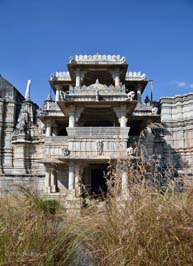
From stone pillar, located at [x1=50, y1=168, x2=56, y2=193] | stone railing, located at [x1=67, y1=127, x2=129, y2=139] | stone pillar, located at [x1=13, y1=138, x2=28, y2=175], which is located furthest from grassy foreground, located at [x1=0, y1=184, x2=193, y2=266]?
stone pillar, located at [x1=13, y1=138, x2=28, y2=175]

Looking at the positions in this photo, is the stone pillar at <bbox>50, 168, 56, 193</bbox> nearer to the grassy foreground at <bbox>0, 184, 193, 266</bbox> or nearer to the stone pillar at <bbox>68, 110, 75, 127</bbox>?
the stone pillar at <bbox>68, 110, 75, 127</bbox>

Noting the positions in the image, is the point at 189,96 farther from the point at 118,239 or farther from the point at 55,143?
the point at 118,239

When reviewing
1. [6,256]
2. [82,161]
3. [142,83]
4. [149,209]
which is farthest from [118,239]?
[142,83]

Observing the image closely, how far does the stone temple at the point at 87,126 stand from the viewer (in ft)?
43.1

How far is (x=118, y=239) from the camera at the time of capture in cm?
274

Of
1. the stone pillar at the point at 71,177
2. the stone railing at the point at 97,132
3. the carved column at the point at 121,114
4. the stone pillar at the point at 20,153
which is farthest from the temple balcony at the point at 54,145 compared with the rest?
the stone pillar at the point at 20,153

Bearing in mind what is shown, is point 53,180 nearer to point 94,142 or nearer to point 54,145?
point 54,145

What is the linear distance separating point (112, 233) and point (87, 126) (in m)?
14.2

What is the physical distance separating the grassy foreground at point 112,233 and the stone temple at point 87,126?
520 cm

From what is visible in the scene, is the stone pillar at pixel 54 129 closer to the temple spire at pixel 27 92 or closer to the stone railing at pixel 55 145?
the stone railing at pixel 55 145

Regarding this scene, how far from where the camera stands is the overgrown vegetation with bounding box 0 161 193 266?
8.50 feet

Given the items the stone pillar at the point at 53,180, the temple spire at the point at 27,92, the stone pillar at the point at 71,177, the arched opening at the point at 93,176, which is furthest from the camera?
the temple spire at the point at 27,92

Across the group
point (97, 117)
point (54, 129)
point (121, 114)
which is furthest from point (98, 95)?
point (54, 129)

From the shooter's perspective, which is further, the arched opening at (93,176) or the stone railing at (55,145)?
the arched opening at (93,176)
